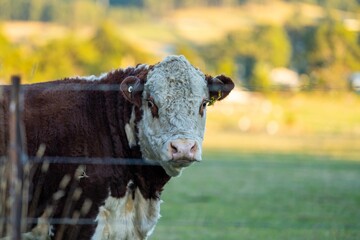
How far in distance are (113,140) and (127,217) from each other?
0.65 meters

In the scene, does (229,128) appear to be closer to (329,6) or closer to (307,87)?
(307,87)

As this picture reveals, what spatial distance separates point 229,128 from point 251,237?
161 feet

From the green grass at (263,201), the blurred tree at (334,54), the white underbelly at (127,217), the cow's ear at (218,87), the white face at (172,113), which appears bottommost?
the white underbelly at (127,217)

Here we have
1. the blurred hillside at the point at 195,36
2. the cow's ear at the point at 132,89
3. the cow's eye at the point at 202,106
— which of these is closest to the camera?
the cow's ear at the point at 132,89

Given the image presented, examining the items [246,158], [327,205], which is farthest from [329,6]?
[327,205]

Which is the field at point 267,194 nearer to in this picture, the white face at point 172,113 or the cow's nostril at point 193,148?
the white face at point 172,113

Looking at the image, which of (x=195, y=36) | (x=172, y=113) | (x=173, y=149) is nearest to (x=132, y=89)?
(x=172, y=113)

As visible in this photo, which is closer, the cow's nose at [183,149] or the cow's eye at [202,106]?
the cow's nose at [183,149]

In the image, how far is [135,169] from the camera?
26.0 ft

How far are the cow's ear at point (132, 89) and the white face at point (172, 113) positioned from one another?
59 mm

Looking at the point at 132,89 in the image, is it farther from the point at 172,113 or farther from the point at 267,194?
the point at 267,194

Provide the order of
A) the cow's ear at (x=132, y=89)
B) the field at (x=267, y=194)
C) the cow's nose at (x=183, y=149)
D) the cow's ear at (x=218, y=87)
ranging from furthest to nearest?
the field at (x=267, y=194), the cow's ear at (x=218, y=87), the cow's ear at (x=132, y=89), the cow's nose at (x=183, y=149)

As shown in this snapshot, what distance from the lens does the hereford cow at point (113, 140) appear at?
7500mm

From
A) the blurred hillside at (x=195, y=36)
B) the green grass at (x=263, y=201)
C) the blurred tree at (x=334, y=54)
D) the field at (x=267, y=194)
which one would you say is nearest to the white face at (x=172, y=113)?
the green grass at (x=263, y=201)
